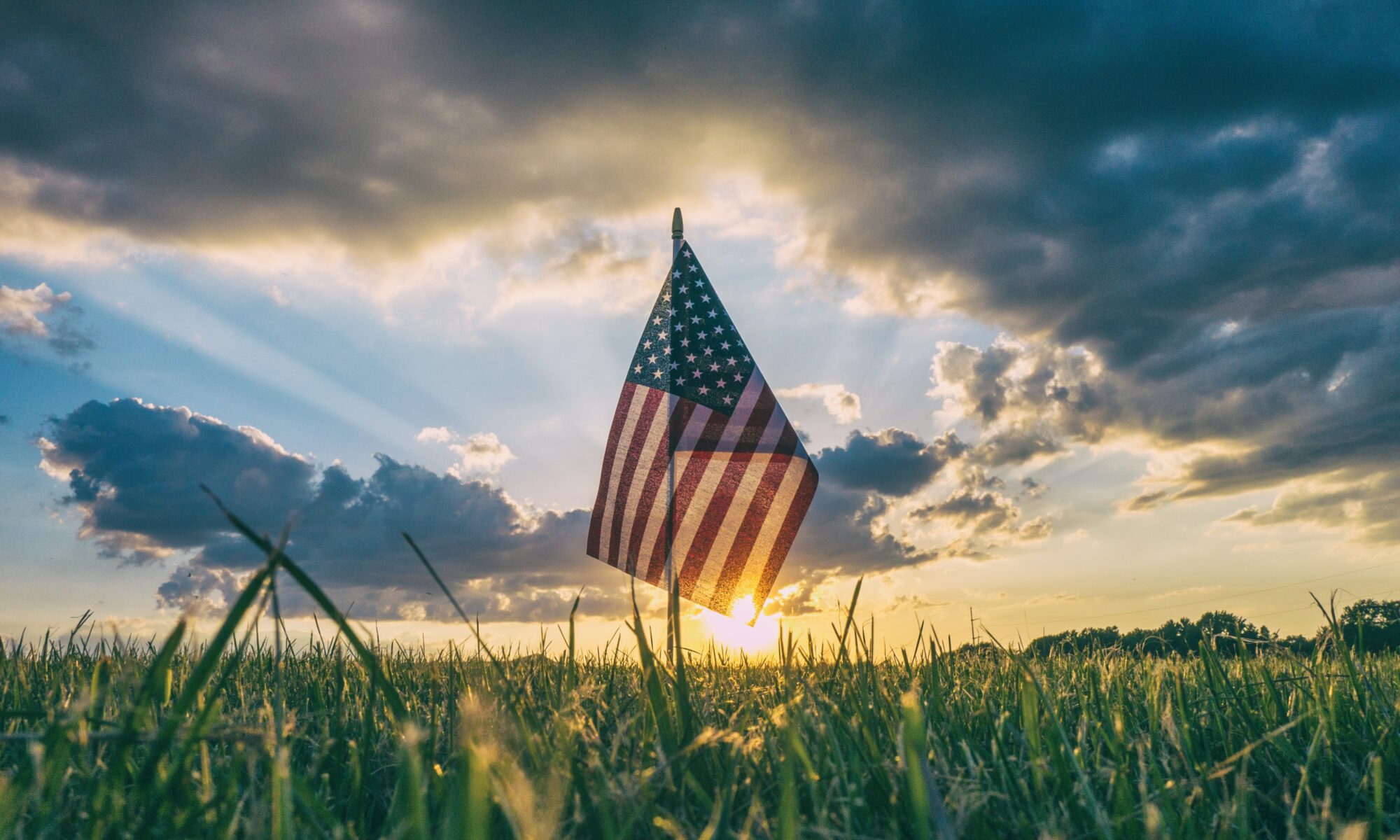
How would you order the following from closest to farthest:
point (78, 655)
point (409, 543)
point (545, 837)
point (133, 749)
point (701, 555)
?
point (545, 837) → point (409, 543) → point (133, 749) → point (78, 655) → point (701, 555)

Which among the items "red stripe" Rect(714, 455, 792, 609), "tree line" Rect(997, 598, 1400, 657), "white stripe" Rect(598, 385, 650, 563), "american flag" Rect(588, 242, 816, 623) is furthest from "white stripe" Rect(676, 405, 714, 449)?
"tree line" Rect(997, 598, 1400, 657)

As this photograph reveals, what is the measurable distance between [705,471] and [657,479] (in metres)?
0.54

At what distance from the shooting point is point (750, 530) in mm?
9008

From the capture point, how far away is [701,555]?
29.4 feet

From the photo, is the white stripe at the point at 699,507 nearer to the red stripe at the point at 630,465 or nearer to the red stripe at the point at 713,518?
the red stripe at the point at 713,518

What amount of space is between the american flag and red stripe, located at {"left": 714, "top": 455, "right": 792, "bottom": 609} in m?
0.01

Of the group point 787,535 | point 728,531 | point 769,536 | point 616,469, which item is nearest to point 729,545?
point 728,531

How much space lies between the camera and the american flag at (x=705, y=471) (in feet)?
29.2

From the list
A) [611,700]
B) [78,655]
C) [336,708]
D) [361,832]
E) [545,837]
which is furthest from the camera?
[78,655]

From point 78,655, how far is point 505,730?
16.9 feet

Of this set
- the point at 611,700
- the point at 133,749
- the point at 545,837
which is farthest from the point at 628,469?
the point at 545,837

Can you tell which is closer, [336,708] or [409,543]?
[409,543]

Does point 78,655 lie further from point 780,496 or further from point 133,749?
point 780,496

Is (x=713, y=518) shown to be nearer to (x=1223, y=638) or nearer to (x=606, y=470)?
(x=606, y=470)
